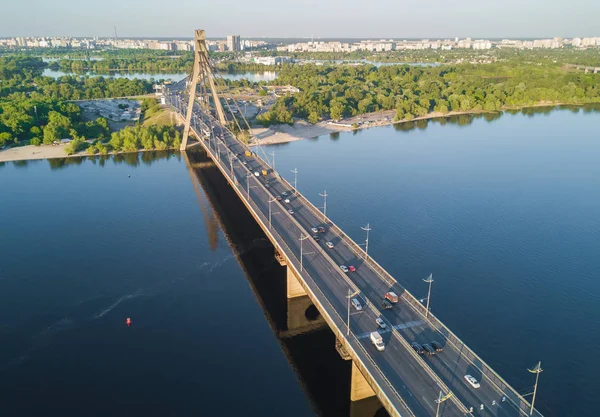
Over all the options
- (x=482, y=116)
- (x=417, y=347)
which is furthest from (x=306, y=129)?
(x=417, y=347)

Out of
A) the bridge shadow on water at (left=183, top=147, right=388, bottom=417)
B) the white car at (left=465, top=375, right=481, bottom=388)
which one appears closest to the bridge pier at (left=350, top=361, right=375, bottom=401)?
the bridge shadow on water at (left=183, top=147, right=388, bottom=417)

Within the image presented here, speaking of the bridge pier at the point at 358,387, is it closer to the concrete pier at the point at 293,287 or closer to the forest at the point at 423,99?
the concrete pier at the point at 293,287

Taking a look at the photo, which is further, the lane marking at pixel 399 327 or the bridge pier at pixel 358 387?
the bridge pier at pixel 358 387

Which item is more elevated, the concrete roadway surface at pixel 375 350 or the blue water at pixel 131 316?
the concrete roadway surface at pixel 375 350

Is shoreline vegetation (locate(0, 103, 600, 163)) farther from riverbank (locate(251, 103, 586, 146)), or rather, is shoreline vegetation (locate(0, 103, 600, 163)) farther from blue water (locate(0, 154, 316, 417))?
blue water (locate(0, 154, 316, 417))

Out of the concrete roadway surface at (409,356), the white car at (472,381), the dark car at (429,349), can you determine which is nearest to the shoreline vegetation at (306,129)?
the concrete roadway surface at (409,356)

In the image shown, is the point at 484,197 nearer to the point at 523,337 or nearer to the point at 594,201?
the point at 594,201

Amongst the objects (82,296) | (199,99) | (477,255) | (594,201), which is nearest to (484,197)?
(594,201)

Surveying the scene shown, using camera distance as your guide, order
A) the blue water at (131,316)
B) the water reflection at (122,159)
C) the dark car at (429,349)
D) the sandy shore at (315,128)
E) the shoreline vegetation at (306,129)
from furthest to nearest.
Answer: the sandy shore at (315,128), the shoreline vegetation at (306,129), the water reflection at (122,159), the blue water at (131,316), the dark car at (429,349)
